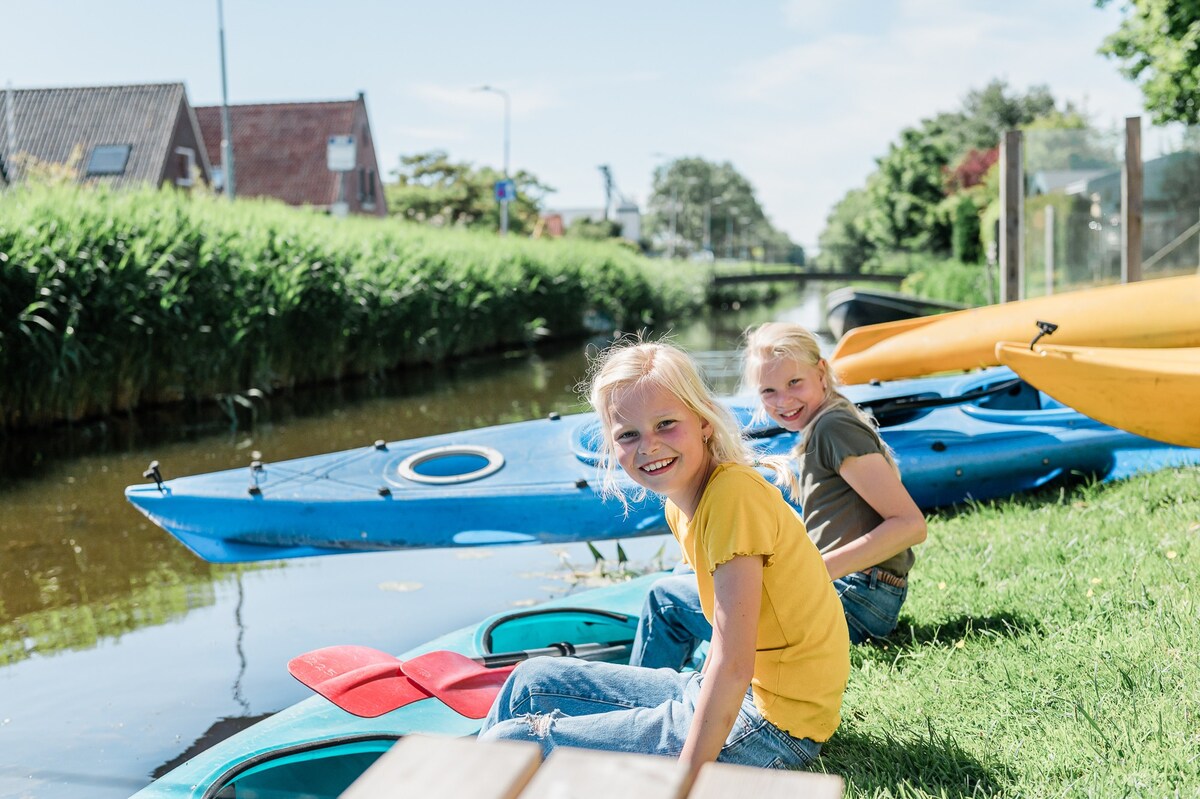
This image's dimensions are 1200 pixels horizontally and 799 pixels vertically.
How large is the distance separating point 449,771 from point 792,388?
81.7 inches

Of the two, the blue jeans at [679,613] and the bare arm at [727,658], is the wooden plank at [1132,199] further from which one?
the bare arm at [727,658]

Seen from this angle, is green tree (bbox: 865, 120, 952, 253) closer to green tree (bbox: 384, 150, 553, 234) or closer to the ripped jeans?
green tree (bbox: 384, 150, 553, 234)

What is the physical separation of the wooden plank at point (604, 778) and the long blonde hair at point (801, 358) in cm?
198

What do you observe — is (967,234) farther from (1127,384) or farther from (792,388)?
(792,388)

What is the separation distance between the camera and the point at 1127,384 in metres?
4.66

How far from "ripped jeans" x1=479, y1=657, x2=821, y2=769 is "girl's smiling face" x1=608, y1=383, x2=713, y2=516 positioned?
0.44 metres

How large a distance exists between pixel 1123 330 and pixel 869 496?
3.58m

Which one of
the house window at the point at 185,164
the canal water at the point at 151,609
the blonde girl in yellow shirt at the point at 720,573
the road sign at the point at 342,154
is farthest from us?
the road sign at the point at 342,154

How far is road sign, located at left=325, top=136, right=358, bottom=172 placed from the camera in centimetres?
3569

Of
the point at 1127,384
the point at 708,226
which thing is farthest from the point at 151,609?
the point at 708,226

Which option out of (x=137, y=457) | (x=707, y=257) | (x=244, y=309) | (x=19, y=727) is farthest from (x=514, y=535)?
(x=707, y=257)

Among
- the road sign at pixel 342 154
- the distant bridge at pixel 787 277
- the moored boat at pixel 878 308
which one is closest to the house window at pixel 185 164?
the road sign at pixel 342 154

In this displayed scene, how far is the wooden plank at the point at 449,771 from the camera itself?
1.09m

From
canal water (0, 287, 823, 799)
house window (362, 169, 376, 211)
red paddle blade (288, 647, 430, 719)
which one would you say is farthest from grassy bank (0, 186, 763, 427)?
house window (362, 169, 376, 211)
